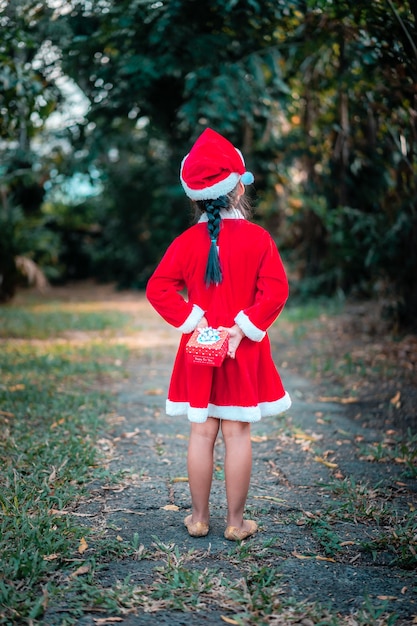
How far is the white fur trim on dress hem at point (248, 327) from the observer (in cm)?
248

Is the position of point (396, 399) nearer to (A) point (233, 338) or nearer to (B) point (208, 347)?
(A) point (233, 338)

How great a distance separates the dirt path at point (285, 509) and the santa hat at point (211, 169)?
1.41 meters

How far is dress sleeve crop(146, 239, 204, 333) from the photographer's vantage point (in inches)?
101

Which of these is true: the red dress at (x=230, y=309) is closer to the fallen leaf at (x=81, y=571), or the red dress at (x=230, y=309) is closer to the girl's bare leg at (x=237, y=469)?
the girl's bare leg at (x=237, y=469)

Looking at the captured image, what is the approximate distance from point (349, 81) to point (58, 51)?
275 cm

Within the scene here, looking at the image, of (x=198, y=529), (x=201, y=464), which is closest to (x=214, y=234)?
(x=201, y=464)

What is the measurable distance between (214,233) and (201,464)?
0.94 metres

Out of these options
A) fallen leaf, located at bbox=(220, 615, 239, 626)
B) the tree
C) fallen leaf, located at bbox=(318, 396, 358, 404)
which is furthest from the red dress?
the tree

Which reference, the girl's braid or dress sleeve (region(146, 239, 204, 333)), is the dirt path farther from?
the girl's braid

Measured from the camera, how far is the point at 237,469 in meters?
2.54

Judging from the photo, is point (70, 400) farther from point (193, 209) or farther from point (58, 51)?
point (58, 51)

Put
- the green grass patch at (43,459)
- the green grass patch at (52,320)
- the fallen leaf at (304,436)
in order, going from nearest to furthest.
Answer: the green grass patch at (43,459) < the fallen leaf at (304,436) < the green grass patch at (52,320)

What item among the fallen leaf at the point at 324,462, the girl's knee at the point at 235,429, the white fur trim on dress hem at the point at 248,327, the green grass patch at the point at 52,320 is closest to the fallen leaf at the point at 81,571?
the girl's knee at the point at 235,429

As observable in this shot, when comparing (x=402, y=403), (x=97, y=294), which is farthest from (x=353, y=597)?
(x=97, y=294)
